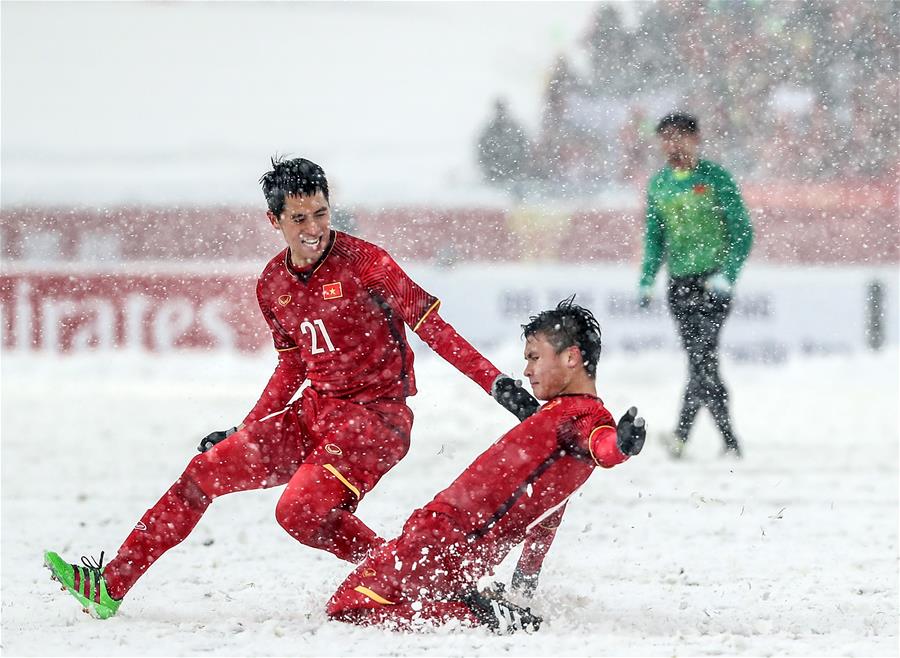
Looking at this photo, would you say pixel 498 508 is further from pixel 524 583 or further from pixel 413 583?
pixel 524 583

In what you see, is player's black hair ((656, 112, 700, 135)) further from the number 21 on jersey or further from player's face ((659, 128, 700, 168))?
the number 21 on jersey

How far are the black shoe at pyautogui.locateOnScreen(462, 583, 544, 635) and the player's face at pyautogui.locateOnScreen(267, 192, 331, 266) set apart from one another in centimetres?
108

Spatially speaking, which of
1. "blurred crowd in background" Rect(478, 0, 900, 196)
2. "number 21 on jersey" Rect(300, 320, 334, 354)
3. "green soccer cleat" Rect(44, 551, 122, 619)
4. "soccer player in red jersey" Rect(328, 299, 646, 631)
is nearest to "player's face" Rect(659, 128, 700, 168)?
"soccer player in red jersey" Rect(328, 299, 646, 631)

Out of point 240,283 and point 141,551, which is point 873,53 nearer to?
point 240,283

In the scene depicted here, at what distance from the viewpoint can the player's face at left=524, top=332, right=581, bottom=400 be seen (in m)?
3.24

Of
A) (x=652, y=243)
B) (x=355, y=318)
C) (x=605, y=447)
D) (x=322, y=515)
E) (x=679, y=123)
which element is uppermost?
(x=679, y=123)

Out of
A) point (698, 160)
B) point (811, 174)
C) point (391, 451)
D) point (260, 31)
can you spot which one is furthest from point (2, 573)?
point (260, 31)

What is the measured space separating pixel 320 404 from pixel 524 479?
70cm

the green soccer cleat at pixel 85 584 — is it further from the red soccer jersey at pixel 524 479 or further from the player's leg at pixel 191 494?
the red soccer jersey at pixel 524 479

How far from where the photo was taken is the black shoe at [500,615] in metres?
3.06

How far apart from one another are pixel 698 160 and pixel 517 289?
5.40 metres

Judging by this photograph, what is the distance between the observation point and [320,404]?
3.54 m

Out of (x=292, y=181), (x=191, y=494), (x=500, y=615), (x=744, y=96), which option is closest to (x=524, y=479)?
(x=500, y=615)

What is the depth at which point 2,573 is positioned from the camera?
4027mm
